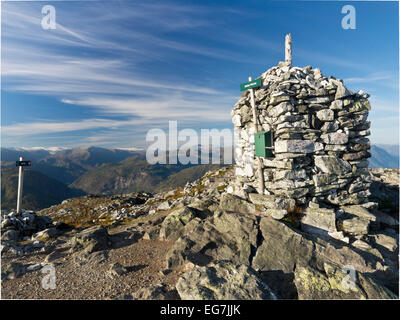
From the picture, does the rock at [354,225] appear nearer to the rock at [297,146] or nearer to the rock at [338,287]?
the rock at [297,146]

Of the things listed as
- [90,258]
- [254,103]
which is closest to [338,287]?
[90,258]

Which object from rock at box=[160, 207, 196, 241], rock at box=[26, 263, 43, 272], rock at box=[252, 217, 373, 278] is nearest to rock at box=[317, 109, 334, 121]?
rock at box=[252, 217, 373, 278]

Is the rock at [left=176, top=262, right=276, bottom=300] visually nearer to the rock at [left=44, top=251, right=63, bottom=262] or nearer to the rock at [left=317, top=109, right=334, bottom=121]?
the rock at [left=44, top=251, right=63, bottom=262]

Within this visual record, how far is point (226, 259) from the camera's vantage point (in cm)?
930

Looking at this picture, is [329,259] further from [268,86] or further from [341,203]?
[268,86]

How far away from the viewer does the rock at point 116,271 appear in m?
8.52

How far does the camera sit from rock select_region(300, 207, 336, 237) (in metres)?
11.9

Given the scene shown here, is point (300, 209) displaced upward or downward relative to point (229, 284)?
upward

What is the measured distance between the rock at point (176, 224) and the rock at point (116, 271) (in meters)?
3.57

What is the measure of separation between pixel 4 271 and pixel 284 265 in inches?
510

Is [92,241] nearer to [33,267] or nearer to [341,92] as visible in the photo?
[33,267]

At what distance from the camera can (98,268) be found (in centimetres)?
941

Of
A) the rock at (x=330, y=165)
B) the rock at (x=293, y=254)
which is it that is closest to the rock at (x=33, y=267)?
the rock at (x=293, y=254)

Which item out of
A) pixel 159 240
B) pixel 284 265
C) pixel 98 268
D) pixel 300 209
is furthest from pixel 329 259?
pixel 98 268
